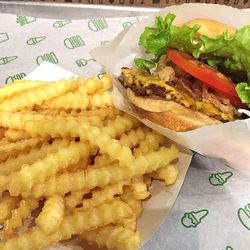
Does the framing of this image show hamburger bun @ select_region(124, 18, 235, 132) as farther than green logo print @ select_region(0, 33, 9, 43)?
No

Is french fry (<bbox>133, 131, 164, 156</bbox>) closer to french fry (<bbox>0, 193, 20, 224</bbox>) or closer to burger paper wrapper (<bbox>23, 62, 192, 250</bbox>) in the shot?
burger paper wrapper (<bbox>23, 62, 192, 250</bbox>)

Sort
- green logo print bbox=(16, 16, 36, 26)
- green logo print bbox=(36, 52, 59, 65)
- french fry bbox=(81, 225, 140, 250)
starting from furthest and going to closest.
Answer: green logo print bbox=(16, 16, 36, 26) → green logo print bbox=(36, 52, 59, 65) → french fry bbox=(81, 225, 140, 250)

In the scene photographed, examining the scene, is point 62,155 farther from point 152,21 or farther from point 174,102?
point 152,21

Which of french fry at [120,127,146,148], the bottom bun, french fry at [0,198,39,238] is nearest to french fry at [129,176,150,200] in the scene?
french fry at [120,127,146,148]

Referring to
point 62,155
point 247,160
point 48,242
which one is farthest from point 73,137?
point 247,160

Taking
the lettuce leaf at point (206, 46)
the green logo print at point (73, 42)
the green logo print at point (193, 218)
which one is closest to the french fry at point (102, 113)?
the lettuce leaf at point (206, 46)

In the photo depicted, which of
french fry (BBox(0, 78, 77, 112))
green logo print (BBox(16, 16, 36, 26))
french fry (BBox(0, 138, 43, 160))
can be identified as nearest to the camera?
french fry (BBox(0, 138, 43, 160))

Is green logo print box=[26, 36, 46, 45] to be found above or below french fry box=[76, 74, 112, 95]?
below
